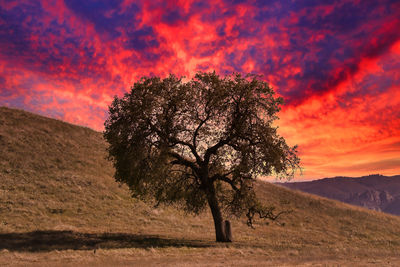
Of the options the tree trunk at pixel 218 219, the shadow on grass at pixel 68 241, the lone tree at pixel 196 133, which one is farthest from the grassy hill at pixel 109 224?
the lone tree at pixel 196 133

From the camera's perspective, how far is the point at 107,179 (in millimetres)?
49000

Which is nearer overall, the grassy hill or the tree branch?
the grassy hill

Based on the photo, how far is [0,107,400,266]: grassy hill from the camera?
18469 millimetres

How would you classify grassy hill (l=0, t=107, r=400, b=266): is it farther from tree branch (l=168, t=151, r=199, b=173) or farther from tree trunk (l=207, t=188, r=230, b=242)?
tree branch (l=168, t=151, r=199, b=173)

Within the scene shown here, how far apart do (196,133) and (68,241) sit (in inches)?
524

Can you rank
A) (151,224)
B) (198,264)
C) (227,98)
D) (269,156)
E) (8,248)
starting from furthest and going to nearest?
1. (151,224)
2. (227,98)
3. (269,156)
4. (8,248)
5. (198,264)

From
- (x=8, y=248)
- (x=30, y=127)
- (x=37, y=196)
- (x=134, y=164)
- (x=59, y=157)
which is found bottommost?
(x=8, y=248)

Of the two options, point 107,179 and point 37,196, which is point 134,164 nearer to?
point 37,196

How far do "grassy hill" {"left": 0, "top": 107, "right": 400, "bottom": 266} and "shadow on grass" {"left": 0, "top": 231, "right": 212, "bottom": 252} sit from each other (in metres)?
0.07

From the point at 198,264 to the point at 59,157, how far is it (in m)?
43.5

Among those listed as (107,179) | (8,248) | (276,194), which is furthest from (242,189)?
(276,194)

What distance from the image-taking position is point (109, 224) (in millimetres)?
32750

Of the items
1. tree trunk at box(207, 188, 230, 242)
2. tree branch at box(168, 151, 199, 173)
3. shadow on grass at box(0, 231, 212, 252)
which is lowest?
shadow on grass at box(0, 231, 212, 252)

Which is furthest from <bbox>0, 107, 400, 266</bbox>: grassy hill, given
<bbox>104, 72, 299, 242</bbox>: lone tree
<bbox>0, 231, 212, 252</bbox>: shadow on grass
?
<bbox>104, 72, 299, 242</bbox>: lone tree
